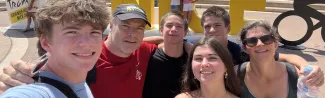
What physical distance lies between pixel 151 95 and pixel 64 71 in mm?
1437

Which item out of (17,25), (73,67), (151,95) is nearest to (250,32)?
(151,95)

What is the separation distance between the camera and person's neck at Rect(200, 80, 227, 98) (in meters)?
2.53

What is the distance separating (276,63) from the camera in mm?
2982

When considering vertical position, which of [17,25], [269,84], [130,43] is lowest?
[17,25]

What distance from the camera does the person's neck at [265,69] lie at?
294 cm

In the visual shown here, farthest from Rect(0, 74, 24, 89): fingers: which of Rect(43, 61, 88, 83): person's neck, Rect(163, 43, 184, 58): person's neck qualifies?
Rect(163, 43, 184, 58): person's neck

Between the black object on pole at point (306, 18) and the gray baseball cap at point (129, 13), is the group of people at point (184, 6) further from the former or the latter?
the gray baseball cap at point (129, 13)

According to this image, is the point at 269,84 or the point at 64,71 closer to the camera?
the point at 64,71

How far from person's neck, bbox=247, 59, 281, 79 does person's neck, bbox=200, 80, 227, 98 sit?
518mm

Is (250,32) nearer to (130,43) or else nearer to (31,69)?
(130,43)

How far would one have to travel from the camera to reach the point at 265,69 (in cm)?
296

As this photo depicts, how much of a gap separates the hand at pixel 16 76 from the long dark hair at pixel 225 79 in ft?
4.17

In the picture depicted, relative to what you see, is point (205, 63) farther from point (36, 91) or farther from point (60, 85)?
point (36, 91)

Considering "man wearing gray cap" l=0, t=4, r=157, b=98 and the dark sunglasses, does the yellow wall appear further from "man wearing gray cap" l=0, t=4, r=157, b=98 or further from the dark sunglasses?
the dark sunglasses
